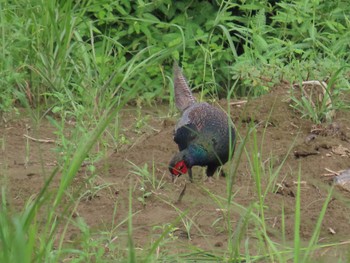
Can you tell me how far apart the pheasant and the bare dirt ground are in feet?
0.36

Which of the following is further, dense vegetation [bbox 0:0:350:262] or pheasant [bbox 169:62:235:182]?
dense vegetation [bbox 0:0:350:262]

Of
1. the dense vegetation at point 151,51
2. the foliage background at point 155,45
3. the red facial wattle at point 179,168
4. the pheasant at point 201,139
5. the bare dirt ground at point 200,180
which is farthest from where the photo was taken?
the foliage background at point 155,45

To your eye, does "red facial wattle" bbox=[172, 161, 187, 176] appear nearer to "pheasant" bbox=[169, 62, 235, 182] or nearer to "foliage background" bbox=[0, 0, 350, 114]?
"pheasant" bbox=[169, 62, 235, 182]

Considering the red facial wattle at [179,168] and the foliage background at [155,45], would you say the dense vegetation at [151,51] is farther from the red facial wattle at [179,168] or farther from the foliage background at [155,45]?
the red facial wattle at [179,168]

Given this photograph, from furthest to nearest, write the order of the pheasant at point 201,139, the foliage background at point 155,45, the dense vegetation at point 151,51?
the foliage background at point 155,45 → the dense vegetation at point 151,51 → the pheasant at point 201,139

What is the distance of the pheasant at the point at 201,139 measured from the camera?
5.95 meters

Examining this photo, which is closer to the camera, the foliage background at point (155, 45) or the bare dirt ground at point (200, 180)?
the bare dirt ground at point (200, 180)

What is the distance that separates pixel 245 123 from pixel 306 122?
0.41 m

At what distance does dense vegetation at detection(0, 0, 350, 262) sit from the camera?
669 cm

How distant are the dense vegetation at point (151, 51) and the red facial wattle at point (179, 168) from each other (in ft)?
1.67

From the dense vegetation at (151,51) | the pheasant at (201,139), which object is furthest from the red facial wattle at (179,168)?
the dense vegetation at (151,51)

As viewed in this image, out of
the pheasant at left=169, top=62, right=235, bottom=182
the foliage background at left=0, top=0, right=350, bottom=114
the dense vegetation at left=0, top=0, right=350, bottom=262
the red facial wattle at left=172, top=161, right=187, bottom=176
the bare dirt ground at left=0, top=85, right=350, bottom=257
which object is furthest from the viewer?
the foliage background at left=0, top=0, right=350, bottom=114

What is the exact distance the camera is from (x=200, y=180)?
610cm

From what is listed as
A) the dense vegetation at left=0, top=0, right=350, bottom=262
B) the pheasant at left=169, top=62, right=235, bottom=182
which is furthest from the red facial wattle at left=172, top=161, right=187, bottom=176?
the dense vegetation at left=0, top=0, right=350, bottom=262
